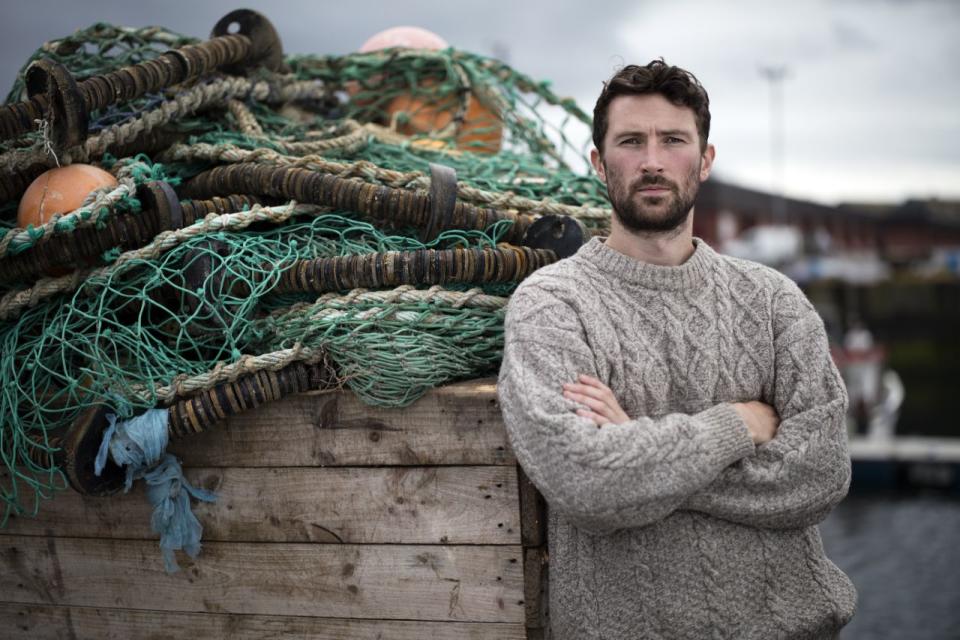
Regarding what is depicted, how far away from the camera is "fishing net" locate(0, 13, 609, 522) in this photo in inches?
89.4

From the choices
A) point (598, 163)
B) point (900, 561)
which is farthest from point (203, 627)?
point (900, 561)

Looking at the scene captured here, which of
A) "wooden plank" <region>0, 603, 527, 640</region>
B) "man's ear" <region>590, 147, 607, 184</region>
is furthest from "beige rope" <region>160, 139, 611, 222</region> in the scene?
"wooden plank" <region>0, 603, 527, 640</region>

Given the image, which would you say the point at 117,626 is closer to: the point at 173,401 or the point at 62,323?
the point at 173,401

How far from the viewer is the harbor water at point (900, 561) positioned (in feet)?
39.4

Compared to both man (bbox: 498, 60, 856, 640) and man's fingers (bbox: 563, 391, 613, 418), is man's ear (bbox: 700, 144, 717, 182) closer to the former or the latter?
man (bbox: 498, 60, 856, 640)

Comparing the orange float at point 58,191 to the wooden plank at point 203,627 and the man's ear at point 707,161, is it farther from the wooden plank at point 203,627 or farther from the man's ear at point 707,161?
the man's ear at point 707,161

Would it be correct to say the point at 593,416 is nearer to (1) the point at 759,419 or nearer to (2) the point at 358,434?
(1) the point at 759,419

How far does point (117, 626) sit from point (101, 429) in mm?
645

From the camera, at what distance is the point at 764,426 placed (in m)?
2.00

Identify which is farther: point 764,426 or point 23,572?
point 23,572

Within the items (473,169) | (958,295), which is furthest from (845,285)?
(473,169)

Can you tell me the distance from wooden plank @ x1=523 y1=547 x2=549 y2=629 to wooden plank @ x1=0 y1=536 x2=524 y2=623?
0.02 metres

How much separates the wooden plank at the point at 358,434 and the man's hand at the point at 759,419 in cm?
59

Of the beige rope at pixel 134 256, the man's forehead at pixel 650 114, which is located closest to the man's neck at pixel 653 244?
the man's forehead at pixel 650 114
